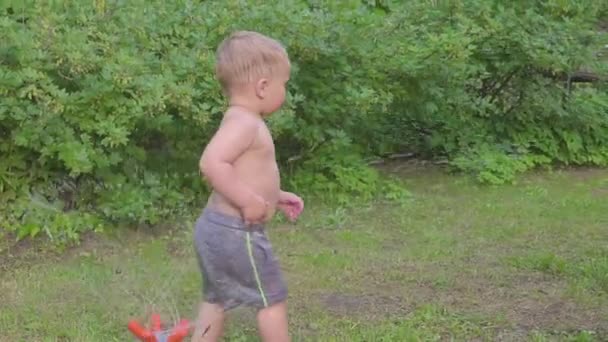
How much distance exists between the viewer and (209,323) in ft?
13.8

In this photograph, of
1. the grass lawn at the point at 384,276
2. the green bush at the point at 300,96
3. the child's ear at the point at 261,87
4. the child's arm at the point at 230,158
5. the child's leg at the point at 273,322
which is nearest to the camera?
the child's arm at the point at 230,158

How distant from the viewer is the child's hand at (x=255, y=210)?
3832mm

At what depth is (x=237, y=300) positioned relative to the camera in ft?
13.3

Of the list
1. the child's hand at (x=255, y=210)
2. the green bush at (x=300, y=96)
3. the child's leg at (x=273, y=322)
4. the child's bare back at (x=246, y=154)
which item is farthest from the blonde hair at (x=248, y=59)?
the green bush at (x=300, y=96)

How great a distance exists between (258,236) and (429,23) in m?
4.23

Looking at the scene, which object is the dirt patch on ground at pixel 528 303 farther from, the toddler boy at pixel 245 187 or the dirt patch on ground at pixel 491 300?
the toddler boy at pixel 245 187

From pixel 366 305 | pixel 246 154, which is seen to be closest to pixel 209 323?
pixel 246 154

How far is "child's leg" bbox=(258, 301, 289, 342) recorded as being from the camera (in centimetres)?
404

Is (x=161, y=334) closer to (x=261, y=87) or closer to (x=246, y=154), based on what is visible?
(x=246, y=154)

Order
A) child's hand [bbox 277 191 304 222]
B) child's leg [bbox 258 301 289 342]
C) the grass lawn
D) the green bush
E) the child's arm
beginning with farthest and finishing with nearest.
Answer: the green bush, the grass lawn, child's hand [bbox 277 191 304 222], child's leg [bbox 258 301 289 342], the child's arm

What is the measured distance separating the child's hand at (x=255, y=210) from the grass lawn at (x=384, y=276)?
3.02ft

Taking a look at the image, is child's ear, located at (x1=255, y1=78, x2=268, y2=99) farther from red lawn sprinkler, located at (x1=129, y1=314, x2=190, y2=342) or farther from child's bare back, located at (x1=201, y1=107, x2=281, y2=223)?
red lawn sprinkler, located at (x1=129, y1=314, x2=190, y2=342)

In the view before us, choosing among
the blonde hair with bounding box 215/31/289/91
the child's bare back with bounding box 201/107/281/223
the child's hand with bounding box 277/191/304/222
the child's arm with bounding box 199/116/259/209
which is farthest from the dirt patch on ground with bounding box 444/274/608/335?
the blonde hair with bounding box 215/31/289/91

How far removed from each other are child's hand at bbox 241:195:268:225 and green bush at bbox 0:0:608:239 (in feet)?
7.42
